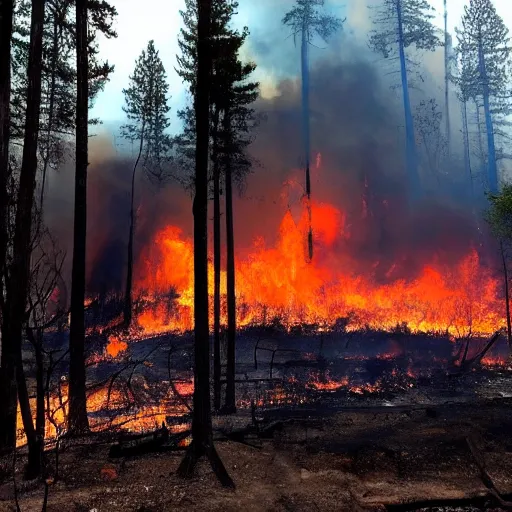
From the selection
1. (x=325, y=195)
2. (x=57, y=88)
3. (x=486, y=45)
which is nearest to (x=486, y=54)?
(x=486, y=45)

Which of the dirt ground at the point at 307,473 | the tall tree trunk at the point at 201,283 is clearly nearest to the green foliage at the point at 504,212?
the dirt ground at the point at 307,473

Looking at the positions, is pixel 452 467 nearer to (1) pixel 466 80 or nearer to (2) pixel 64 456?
(2) pixel 64 456

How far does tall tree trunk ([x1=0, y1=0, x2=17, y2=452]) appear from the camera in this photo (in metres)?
6.53

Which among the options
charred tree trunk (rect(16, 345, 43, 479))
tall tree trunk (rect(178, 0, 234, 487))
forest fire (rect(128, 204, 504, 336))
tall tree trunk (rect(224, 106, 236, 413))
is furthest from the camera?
forest fire (rect(128, 204, 504, 336))

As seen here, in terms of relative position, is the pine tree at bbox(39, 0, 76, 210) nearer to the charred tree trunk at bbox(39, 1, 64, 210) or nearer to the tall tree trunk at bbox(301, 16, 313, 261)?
the charred tree trunk at bbox(39, 1, 64, 210)

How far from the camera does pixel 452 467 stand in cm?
963

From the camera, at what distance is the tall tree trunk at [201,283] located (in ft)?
Result: 29.7

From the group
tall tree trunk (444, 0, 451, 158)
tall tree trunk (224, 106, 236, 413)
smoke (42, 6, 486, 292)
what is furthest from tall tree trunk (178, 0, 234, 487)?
tall tree trunk (444, 0, 451, 158)

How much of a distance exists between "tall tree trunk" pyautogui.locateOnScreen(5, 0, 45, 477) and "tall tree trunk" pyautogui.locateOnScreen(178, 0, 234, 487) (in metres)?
3.45

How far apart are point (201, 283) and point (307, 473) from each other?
16.9ft

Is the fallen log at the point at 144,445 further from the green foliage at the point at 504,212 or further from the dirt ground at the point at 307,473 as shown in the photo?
the green foliage at the point at 504,212

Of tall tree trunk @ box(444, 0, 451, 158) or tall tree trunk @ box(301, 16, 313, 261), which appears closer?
tall tree trunk @ box(301, 16, 313, 261)

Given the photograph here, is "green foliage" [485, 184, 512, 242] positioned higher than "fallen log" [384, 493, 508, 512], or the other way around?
"green foliage" [485, 184, 512, 242]

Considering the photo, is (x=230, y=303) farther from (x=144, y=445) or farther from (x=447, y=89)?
(x=447, y=89)
